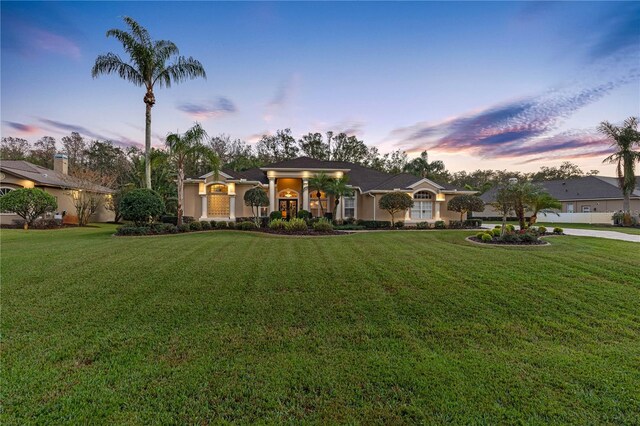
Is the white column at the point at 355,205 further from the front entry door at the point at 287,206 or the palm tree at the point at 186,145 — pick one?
the palm tree at the point at 186,145

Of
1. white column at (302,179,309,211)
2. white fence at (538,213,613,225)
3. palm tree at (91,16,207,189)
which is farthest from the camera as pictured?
white fence at (538,213,613,225)

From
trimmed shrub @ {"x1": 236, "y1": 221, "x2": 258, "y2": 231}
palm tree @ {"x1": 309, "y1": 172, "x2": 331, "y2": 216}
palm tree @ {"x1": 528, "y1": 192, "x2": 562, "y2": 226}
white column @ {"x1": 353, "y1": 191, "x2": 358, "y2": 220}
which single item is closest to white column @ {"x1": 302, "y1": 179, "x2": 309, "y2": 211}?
palm tree @ {"x1": 309, "y1": 172, "x2": 331, "y2": 216}

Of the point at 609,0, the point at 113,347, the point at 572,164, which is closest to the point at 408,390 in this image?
the point at 113,347

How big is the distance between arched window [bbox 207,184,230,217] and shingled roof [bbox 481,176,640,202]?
26810 mm

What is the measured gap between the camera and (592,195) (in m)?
28.3

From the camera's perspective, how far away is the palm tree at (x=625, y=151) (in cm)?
2227

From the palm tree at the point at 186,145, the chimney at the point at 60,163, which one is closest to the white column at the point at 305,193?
the palm tree at the point at 186,145

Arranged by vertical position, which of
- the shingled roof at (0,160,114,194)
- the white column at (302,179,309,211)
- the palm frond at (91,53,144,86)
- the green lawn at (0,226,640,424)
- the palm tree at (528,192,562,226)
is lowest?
the green lawn at (0,226,640,424)

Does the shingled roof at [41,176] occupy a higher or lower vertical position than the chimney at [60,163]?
lower

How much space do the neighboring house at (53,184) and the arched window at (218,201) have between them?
363 inches

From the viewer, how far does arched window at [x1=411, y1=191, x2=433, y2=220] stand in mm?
21062

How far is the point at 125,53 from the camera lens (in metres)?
16.1

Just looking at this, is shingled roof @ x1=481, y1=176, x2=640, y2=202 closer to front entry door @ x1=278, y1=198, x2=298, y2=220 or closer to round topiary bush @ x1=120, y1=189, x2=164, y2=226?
front entry door @ x1=278, y1=198, x2=298, y2=220

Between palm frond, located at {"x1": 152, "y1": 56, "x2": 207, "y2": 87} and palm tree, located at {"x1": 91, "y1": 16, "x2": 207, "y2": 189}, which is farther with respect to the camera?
palm frond, located at {"x1": 152, "y1": 56, "x2": 207, "y2": 87}
